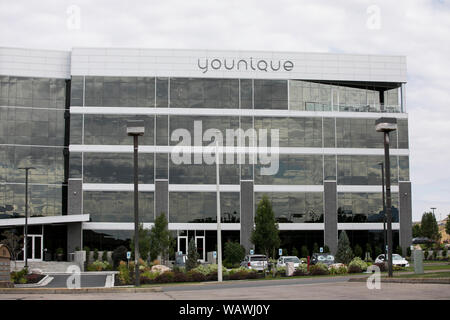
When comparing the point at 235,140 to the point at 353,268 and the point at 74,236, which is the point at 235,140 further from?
the point at 353,268

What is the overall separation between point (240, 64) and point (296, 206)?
15.4 metres

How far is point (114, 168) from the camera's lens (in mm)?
63000

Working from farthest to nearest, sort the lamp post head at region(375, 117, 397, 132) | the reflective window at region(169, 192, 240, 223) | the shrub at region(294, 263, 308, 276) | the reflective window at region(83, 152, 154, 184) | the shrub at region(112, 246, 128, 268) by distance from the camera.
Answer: the reflective window at region(169, 192, 240, 223) < the reflective window at region(83, 152, 154, 184) < the shrub at region(112, 246, 128, 268) < the shrub at region(294, 263, 308, 276) < the lamp post head at region(375, 117, 397, 132)

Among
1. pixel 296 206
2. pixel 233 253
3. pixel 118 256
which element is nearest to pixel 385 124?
pixel 233 253

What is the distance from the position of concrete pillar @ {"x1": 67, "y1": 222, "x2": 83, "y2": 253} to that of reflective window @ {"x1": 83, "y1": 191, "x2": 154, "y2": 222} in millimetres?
1552

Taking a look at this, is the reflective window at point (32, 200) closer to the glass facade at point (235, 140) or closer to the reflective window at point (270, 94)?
the glass facade at point (235, 140)

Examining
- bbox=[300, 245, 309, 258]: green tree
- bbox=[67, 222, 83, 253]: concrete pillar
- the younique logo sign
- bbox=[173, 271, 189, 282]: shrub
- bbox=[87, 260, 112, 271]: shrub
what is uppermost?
the younique logo sign

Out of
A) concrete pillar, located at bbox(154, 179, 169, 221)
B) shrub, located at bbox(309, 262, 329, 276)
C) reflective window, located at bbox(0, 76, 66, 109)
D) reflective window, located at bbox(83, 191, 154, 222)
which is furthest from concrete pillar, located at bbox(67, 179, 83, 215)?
shrub, located at bbox(309, 262, 329, 276)

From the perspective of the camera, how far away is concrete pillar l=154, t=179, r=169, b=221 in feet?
206

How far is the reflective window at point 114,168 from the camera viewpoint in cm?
6272

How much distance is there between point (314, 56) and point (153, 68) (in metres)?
16.5

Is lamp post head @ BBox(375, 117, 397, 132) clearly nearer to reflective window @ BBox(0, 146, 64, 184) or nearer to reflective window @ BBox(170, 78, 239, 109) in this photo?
reflective window @ BBox(170, 78, 239, 109)

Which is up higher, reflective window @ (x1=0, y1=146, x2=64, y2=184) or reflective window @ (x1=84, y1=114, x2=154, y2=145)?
reflective window @ (x1=84, y1=114, x2=154, y2=145)
